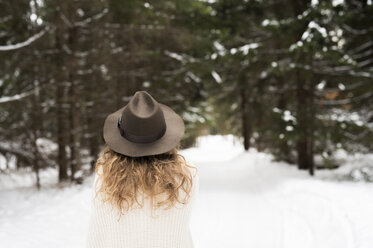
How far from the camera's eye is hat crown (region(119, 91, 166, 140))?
6.54ft

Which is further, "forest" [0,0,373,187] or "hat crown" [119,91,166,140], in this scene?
"forest" [0,0,373,187]

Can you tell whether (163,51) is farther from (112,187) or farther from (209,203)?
(112,187)

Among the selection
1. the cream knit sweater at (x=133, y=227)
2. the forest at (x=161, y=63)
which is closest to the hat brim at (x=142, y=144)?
the cream knit sweater at (x=133, y=227)

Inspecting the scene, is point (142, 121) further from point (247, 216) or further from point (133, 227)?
point (247, 216)

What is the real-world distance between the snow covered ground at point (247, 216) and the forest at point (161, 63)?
1.74m

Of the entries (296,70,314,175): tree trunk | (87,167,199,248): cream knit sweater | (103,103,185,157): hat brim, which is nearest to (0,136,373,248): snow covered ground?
(296,70,314,175): tree trunk

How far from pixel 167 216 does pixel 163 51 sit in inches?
535

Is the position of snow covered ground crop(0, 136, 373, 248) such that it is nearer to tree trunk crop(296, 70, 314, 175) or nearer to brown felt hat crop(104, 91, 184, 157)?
tree trunk crop(296, 70, 314, 175)

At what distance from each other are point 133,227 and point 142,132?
0.61 metres

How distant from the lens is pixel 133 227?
2041 mm

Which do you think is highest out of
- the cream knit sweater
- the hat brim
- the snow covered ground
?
the hat brim

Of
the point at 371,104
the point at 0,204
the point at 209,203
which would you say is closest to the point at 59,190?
the point at 0,204

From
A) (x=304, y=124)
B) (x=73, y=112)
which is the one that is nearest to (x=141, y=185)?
(x=304, y=124)

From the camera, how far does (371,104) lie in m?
12.4
